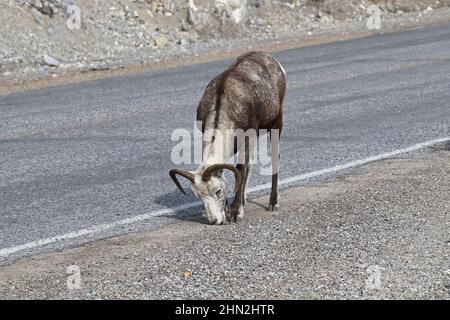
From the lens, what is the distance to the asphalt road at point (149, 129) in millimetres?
9734

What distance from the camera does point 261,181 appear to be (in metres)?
10.6

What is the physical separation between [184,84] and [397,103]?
15.7 ft

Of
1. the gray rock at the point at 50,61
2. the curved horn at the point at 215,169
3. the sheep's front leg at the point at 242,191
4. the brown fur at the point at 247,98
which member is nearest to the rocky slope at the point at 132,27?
the gray rock at the point at 50,61

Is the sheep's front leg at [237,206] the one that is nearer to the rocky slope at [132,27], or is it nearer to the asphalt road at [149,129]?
the asphalt road at [149,129]

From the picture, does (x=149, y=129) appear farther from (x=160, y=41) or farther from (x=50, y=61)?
(x=160, y=41)

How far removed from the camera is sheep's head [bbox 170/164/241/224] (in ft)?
27.7

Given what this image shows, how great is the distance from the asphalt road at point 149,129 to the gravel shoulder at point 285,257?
72cm

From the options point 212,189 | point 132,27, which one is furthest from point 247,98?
point 132,27

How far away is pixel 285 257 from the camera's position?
736 centimetres

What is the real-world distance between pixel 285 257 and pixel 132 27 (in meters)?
21.0

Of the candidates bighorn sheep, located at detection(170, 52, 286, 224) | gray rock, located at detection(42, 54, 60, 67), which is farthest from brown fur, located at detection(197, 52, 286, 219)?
gray rock, located at detection(42, 54, 60, 67)

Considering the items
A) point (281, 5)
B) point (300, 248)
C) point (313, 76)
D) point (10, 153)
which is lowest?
point (281, 5)
